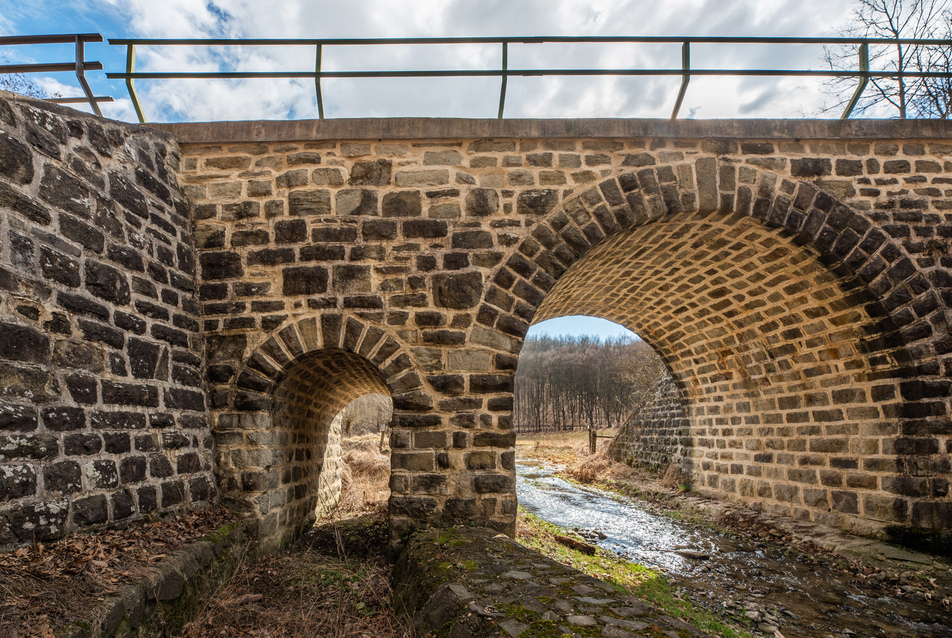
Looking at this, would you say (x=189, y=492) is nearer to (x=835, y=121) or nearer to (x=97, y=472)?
(x=97, y=472)

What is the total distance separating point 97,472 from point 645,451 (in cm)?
1180

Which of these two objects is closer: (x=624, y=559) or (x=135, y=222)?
(x=135, y=222)

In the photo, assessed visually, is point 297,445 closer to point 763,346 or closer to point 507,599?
point 507,599

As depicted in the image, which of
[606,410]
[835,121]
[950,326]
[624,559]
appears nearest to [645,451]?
[624,559]

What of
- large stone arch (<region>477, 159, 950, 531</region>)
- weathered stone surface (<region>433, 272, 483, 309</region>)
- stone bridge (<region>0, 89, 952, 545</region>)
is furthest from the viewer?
large stone arch (<region>477, 159, 950, 531</region>)

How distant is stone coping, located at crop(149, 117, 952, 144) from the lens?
5.98 metres

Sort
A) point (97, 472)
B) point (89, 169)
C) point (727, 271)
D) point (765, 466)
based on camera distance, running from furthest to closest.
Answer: point (765, 466) → point (727, 271) → point (89, 169) → point (97, 472)

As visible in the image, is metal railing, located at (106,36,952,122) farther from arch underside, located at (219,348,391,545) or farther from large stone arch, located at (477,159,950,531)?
arch underside, located at (219,348,391,545)

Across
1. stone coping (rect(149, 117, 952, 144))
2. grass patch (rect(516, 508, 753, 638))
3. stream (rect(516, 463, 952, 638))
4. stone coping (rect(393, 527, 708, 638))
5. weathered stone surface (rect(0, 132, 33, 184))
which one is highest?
stone coping (rect(149, 117, 952, 144))

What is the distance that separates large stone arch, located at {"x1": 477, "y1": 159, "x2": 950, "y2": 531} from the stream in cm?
121

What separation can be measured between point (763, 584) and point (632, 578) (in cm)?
143

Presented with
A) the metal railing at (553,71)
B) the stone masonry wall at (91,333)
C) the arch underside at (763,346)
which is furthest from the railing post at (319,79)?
the arch underside at (763,346)

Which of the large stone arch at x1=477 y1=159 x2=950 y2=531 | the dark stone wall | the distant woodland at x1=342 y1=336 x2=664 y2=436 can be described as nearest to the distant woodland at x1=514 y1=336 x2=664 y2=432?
the distant woodland at x1=342 y1=336 x2=664 y2=436

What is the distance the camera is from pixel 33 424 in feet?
11.9
